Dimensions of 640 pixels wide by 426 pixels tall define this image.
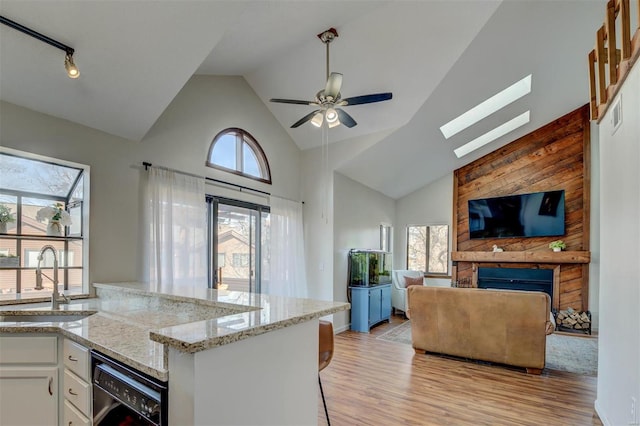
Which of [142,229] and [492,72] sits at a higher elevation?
[492,72]

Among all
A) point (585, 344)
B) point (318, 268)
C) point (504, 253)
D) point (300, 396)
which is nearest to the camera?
point (300, 396)

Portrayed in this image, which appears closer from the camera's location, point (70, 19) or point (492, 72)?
point (70, 19)

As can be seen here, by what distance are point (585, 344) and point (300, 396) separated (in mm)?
5447

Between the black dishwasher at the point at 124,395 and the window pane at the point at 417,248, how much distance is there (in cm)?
700

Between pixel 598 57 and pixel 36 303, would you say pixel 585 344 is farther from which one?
pixel 36 303

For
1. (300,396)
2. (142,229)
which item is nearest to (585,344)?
(300,396)

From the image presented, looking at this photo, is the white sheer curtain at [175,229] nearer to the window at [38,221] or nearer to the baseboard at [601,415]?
the window at [38,221]

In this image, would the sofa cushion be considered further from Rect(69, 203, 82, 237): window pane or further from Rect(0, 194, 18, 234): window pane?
Rect(0, 194, 18, 234): window pane

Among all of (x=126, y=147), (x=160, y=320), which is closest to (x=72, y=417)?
(x=160, y=320)

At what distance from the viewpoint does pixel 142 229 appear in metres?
3.37

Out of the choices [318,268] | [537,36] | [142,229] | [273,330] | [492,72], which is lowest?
[318,268]

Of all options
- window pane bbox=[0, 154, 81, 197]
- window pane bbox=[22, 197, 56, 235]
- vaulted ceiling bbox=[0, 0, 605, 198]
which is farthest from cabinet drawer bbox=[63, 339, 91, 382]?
vaulted ceiling bbox=[0, 0, 605, 198]

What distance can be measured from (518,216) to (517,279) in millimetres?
1255

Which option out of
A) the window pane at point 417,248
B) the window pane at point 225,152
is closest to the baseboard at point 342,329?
the window pane at point 417,248
